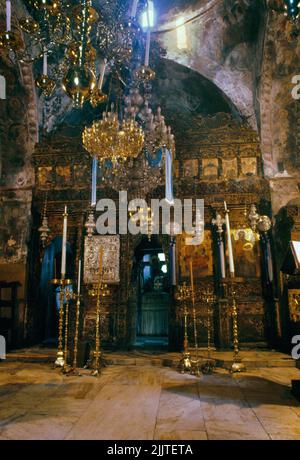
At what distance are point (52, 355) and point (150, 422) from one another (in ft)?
15.2

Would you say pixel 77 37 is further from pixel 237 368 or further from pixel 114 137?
pixel 237 368

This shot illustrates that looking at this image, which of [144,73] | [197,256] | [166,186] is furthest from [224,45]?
[197,256]

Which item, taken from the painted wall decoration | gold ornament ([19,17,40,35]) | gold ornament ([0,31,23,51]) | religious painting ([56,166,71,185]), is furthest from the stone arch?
gold ornament ([0,31,23,51])

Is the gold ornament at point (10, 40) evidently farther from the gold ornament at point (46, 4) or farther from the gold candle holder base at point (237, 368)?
the gold candle holder base at point (237, 368)

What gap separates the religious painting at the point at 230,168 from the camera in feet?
30.1

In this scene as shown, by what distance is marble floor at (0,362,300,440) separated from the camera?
2.91m

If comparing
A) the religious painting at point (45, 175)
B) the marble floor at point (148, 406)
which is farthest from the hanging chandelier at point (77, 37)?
the religious painting at point (45, 175)

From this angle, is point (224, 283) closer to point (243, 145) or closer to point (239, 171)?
point (239, 171)

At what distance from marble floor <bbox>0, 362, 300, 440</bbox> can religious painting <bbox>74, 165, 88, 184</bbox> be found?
5.66 m

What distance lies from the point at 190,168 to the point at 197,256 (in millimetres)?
2678

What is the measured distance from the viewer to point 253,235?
850cm

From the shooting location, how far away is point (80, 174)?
31.4 ft

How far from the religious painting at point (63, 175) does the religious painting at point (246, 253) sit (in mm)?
5297

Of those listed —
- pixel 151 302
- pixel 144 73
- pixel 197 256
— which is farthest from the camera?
pixel 151 302
